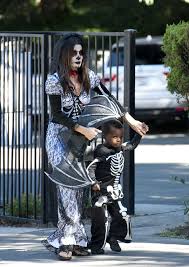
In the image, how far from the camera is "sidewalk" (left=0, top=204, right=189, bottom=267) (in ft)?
26.5

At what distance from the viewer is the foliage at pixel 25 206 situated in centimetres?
1085

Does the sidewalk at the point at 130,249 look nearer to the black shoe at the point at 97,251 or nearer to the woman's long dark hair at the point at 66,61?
the black shoe at the point at 97,251

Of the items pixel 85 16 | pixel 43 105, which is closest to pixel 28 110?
pixel 43 105

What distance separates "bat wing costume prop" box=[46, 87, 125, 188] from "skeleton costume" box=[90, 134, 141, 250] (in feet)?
0.49

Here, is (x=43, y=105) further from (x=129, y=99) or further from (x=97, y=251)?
(x=97, y=251)

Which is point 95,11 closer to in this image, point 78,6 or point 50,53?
point 78,6

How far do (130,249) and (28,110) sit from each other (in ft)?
9.09

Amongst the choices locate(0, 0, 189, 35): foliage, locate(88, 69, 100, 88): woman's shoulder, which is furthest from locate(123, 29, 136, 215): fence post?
locate(0, 0, 189, 35): foliage

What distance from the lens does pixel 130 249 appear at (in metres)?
8.66

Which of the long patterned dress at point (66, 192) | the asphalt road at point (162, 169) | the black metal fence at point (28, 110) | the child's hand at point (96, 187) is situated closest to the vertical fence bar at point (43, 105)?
the black metal fence at point (28, 110)

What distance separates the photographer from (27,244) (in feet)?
30.2

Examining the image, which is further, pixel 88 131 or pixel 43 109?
pixel 43 109

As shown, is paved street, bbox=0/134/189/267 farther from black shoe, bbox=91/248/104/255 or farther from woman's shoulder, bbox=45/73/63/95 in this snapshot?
woman's shoulder, bbox=45/73/63/95

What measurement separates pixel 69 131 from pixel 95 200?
661mm
